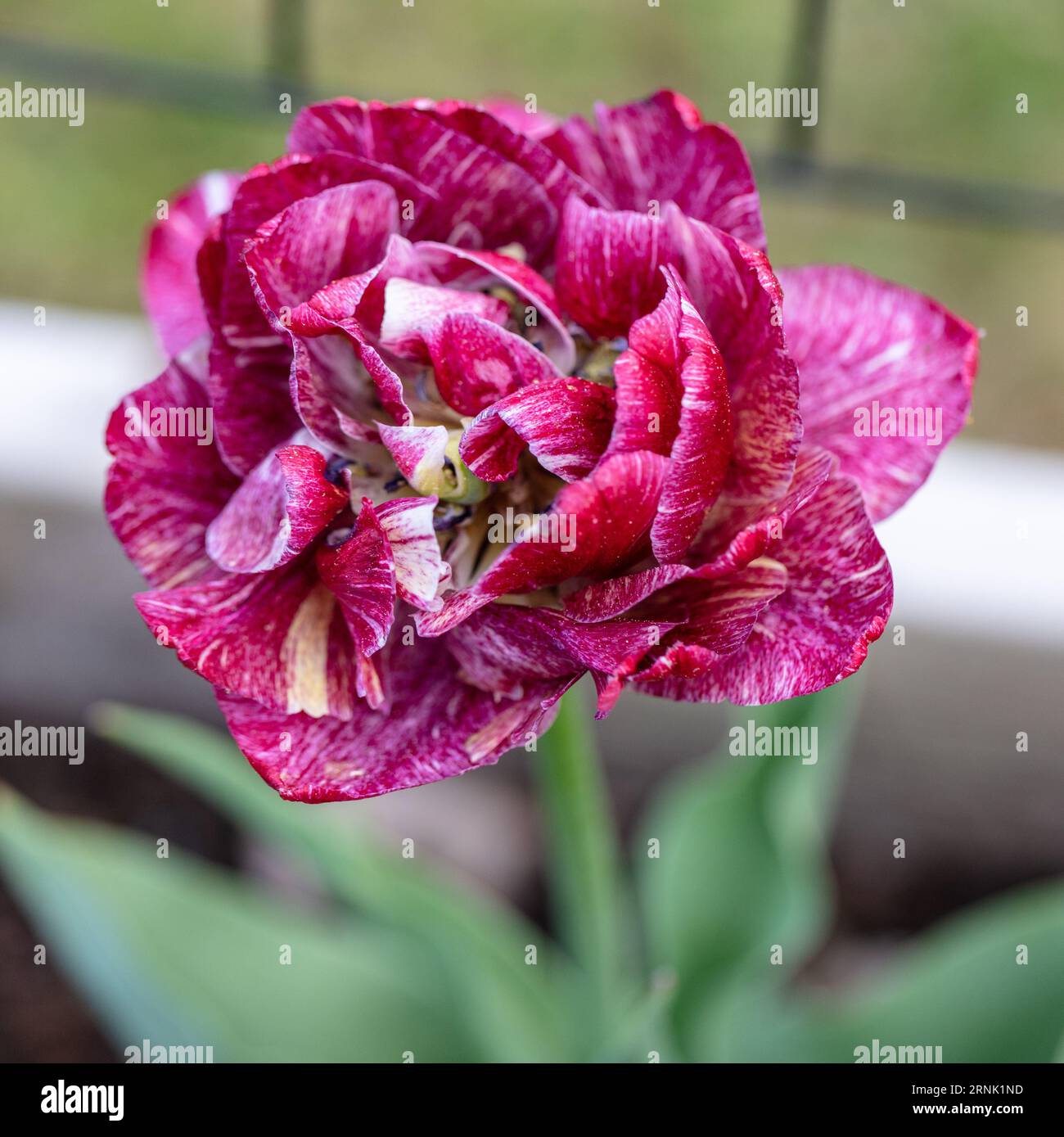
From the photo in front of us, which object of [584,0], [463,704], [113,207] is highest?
[584,0]

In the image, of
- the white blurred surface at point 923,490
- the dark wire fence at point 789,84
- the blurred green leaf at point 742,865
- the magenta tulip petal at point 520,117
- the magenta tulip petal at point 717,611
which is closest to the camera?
the magenta tulip petal at point 717,611

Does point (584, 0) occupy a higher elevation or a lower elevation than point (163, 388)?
higher

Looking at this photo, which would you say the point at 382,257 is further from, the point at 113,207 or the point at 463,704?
the point at 113,207

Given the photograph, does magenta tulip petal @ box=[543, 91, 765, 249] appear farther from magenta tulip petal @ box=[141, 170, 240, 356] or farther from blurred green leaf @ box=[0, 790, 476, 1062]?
blurred green leaf @ box=[0, 790, 476, 1062]

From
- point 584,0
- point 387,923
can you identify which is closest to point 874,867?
point 387,923

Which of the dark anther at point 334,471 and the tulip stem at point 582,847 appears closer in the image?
the dark anther at point 334,471

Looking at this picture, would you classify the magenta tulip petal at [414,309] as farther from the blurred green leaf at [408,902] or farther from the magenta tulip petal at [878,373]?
the blurred green leaf at [408,902]

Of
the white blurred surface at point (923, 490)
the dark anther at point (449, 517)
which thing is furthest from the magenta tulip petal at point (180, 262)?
the white blurred surface at point (923, 490)

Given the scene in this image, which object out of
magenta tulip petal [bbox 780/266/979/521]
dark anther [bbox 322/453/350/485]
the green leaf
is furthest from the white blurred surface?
dark anther [bbox 322/453/350/485]
